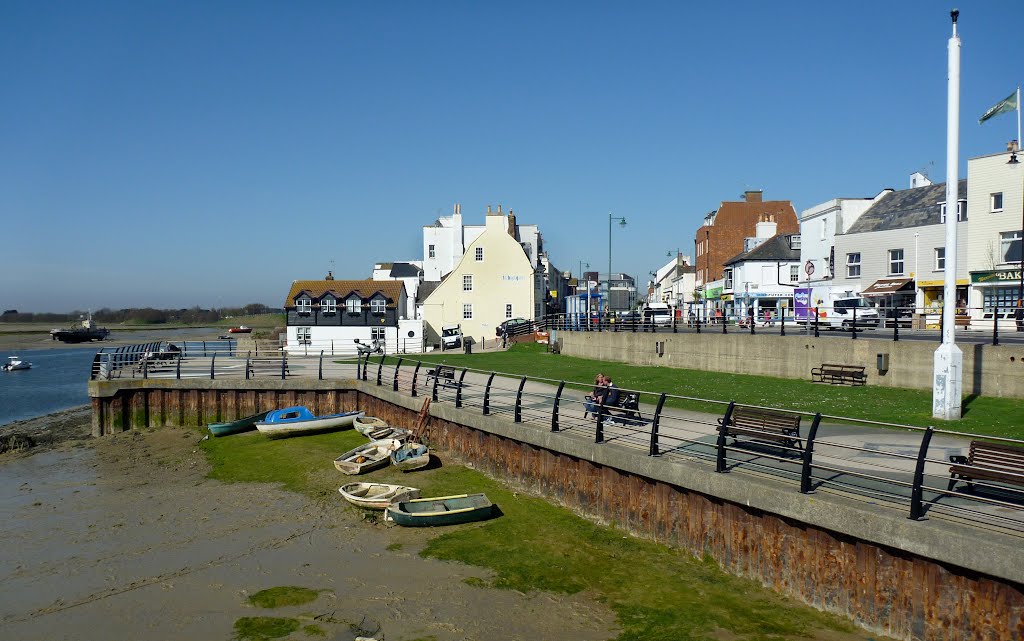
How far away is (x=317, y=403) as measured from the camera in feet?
94.1

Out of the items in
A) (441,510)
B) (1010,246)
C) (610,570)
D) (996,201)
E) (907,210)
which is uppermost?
(907,210)

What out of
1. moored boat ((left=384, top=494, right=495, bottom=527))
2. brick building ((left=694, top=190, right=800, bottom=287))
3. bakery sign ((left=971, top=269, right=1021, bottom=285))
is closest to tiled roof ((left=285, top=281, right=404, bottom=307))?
brick building ((left=694, top=190, right=800, bottom=287))

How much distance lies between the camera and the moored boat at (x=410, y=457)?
1877 centimetres

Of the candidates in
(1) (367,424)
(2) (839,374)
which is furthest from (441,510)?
(2) (839,374)

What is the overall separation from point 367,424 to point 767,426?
14.5 m

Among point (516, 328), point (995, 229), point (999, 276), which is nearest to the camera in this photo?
point (999, 276)

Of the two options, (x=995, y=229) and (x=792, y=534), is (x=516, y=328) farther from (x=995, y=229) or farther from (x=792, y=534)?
(x=792, y=534)

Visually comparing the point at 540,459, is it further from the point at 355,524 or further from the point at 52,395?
the point at 52,395

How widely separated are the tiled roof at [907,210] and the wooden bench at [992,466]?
3124cm

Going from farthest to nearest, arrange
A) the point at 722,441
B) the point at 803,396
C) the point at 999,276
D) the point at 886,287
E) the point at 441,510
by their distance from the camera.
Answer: the point at 886,287
the point at 999,276
the point at 803,396
the point at 441,510
the point at 722,441

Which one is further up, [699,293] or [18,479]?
[699,293]

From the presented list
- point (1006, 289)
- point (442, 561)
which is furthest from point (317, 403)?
point (1006, 289)

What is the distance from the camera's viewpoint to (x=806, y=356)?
23625 mm

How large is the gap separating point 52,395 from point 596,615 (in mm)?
51417
